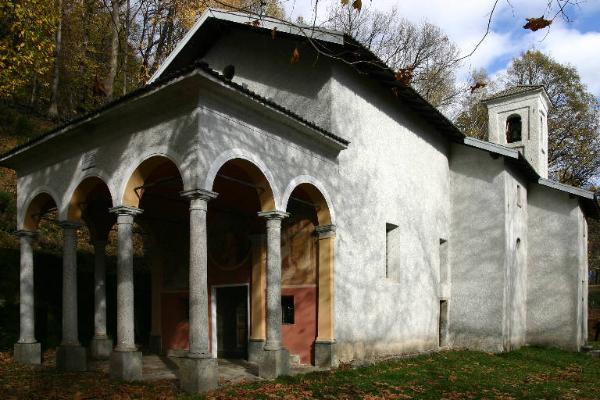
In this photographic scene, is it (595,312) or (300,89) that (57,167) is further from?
(595,312)

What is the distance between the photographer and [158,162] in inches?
372

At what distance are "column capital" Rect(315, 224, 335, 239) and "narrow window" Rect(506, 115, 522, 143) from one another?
12.1m

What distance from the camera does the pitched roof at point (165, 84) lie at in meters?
8.24

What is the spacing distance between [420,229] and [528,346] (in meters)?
5.91

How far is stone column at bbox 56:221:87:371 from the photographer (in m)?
10.7

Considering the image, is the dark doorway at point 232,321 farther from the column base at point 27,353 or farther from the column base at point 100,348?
the column base at point 27,353

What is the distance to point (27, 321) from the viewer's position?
11.8m

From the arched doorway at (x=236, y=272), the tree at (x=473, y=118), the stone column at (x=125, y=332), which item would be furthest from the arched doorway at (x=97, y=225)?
the tree at (x=473, y=118)

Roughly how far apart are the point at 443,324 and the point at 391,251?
3.86 m

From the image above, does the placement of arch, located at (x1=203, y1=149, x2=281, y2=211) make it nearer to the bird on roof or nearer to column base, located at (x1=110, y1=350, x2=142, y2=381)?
column base, located at (x1=110, y1=350, x2=142, y2=381)

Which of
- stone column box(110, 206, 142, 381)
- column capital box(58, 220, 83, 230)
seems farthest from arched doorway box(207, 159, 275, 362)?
stone column box(110, 206, 142, 381)

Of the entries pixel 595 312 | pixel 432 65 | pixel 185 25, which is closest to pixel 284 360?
pixel 185 25

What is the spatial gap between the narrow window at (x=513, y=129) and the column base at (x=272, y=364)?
47.6ft

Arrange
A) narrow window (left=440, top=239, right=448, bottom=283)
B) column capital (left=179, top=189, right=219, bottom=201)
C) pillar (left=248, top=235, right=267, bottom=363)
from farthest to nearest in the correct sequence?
narrow window (left=440, top=239, right=448, bottom=283), pillar (left=248, top=235, right=267, bottom=363), column capital (left=179, top=189, right=219, bottom=201)
